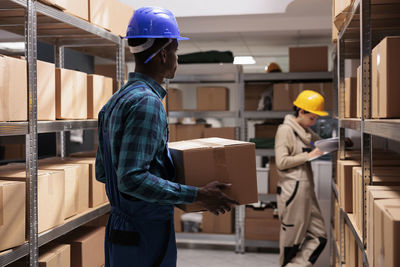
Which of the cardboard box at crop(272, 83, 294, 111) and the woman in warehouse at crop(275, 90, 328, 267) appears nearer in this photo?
the woman in warehouse at crop(275, 90, 328, 267)

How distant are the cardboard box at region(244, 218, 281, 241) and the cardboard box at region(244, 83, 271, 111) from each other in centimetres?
A: 149

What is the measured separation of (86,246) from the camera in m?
2.89

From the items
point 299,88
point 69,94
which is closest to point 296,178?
point 299,88

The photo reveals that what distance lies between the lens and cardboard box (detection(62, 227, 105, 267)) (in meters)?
2.85

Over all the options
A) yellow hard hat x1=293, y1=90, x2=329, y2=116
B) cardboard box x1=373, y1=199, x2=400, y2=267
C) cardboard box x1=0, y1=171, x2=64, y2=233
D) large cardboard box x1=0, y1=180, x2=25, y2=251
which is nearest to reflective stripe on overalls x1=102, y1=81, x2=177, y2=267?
large cardboard box x1=0, y1=180, x2=25, y2=251

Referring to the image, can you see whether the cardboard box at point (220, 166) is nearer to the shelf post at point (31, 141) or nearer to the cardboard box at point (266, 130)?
the shelf post at point (31, 141)

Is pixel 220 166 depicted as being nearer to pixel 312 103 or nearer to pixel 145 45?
pixel 145 45

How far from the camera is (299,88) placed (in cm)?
545

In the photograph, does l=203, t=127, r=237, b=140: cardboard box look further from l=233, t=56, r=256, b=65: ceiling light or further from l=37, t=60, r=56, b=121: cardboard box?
l=233, t=56, r=256, b=65: ceiling light

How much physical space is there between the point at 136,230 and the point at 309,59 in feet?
13.9

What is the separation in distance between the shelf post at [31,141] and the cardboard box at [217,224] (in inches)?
141

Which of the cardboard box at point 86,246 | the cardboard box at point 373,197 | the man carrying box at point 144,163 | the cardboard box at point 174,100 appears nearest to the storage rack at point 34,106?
the cardboard box at point 86,246

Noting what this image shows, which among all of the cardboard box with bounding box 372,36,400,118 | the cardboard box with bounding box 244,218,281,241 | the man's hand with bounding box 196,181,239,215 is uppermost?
the cardboard box with bounding box 372,36,400,118

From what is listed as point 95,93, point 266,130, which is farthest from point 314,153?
point 95,93
